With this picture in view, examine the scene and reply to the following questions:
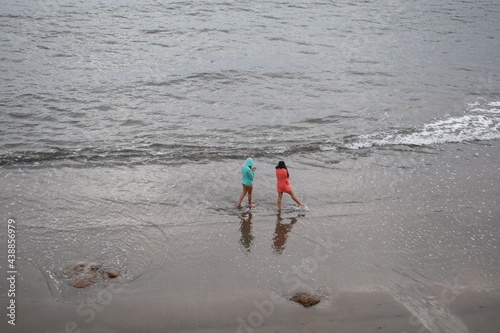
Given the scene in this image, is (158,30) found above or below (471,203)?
above

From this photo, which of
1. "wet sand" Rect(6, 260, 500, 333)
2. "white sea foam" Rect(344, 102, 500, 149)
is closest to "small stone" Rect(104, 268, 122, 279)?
"wet sand" Rect(6, 260, 500, 333)

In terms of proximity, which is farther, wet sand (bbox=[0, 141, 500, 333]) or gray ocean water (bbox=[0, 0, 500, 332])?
gray ocean water (bbox=[0, 0, 500, 332])

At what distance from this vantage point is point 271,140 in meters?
15.4

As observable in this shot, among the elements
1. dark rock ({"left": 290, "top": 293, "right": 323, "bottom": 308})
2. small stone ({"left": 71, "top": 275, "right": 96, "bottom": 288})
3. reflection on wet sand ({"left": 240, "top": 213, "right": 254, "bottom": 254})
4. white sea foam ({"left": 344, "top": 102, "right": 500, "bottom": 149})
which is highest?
white sea foam ({"left": 344, "top": 102, "right": 500, "bottom": 149})

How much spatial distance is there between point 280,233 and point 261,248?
0.75 meters

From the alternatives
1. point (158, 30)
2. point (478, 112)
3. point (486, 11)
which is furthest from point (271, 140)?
point (486, 11)

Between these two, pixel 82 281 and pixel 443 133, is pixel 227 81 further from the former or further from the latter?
pixel 82 281

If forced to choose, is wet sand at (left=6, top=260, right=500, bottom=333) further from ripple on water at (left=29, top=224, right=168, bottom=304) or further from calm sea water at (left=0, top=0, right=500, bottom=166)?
calm sea water at (left=0, top=0, right=500, bottom=166)

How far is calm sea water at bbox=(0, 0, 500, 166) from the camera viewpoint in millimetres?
15320

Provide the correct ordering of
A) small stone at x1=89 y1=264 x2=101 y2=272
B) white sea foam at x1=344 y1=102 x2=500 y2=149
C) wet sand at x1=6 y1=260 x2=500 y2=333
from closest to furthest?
wet sand at x1=6 y1=260 x2=500 y2=333 → small stone at x1=89 y1=264 x2=101 y2=272 → white sea foam at x1=344 y1=102 x2=500 y2=149

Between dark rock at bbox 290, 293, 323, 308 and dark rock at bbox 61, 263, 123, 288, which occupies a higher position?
dark rock at bbox 290, 293, 323, 308

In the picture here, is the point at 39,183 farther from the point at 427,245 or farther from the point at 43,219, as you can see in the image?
the point at 427,245

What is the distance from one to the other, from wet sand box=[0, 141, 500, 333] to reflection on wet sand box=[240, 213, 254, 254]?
43 millimetres

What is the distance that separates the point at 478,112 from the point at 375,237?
36.9 feet
